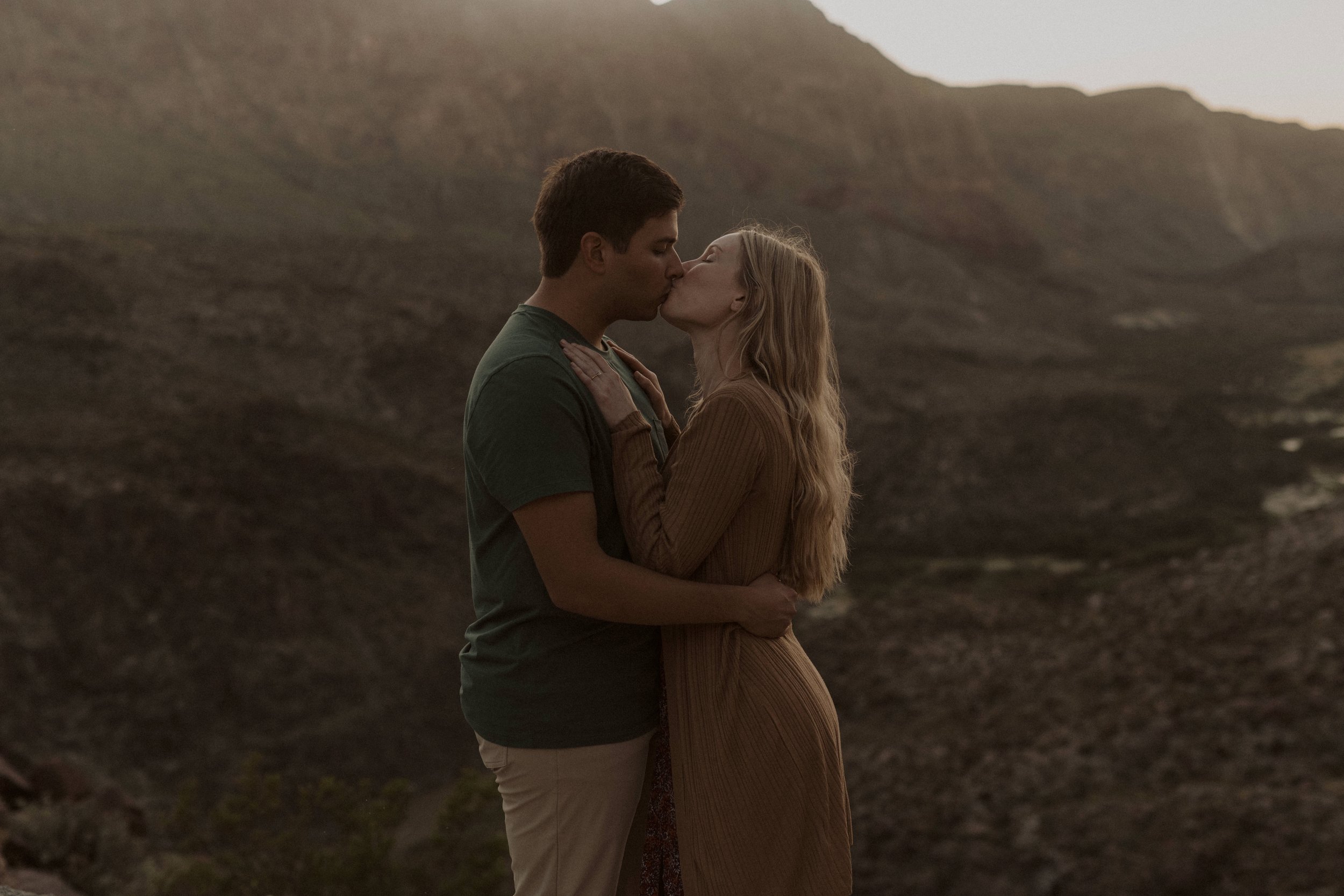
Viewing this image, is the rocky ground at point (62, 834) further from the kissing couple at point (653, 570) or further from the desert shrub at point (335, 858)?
the kissing couple at point (653, 570)

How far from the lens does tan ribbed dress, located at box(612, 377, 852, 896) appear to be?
203cm

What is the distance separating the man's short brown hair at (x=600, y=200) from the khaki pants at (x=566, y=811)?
39.8 inches

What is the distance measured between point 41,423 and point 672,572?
16.4 meters

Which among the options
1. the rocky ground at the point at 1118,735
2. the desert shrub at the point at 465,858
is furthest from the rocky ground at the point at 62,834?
the rocky ground at the point at 1118,735

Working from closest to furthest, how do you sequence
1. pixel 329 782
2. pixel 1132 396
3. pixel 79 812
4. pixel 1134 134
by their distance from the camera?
pixel 329 782 → pixel 79 812 → pixel 1132 396 → pixel 1134 134

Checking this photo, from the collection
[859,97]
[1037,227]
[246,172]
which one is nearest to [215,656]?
[246,172]

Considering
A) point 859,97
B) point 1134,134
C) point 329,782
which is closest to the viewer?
point 329,782

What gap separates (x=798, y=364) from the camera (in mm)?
2180

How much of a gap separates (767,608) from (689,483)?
315 millimetres

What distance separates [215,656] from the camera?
Answer: 447 inches

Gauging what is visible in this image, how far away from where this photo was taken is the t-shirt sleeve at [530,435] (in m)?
1.89

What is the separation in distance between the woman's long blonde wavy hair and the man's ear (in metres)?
0.30

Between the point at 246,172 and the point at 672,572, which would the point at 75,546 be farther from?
the point at 246,172

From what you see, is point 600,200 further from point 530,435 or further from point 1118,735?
point 1118,735
